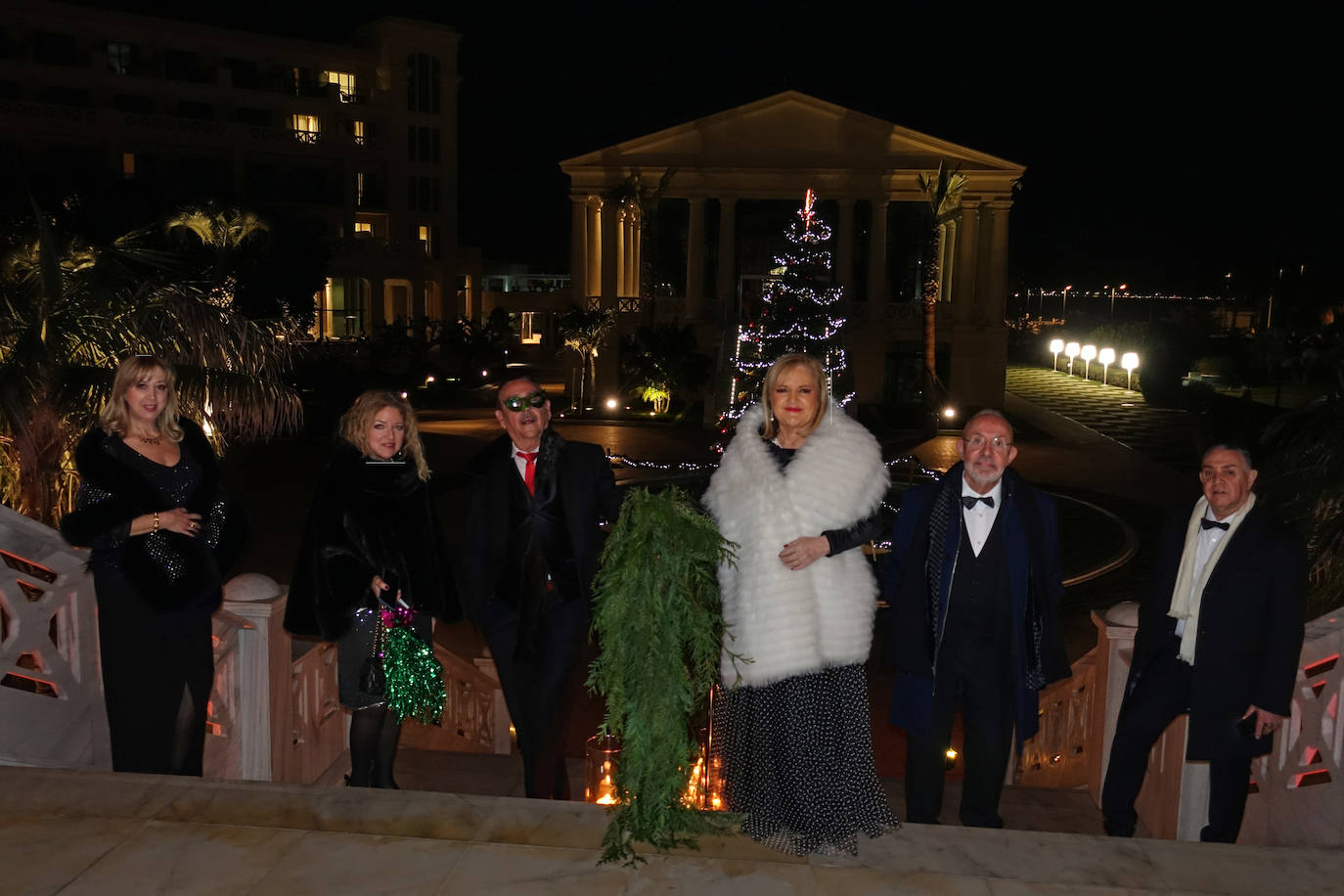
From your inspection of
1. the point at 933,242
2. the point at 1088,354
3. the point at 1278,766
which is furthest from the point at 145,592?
the point at 1088,354

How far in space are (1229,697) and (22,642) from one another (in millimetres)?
4828

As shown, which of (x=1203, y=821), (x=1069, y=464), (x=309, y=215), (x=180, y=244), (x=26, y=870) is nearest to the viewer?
(x=26, y=870)

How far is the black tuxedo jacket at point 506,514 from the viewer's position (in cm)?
482

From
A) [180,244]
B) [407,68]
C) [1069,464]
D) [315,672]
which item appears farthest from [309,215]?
[315,672]

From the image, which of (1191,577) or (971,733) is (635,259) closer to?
(1191,577)

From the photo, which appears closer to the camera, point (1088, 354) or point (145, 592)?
point (145, 592)

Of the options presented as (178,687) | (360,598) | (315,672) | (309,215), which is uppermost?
(309,215)

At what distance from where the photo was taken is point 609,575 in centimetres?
372

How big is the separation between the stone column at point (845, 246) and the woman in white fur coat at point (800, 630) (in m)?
36.5

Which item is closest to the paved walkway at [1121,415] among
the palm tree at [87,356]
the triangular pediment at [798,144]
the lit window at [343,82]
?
the triangular pediment at [798,144]

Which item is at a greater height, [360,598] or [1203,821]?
[360,598]

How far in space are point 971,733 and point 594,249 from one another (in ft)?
127

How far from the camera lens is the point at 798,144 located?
38750 mm

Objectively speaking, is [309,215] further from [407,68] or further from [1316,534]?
[1316,534]
